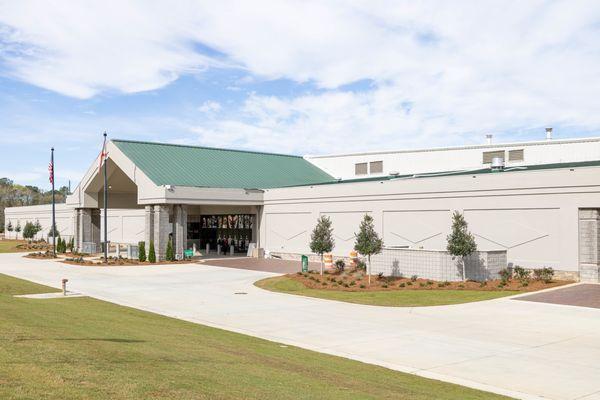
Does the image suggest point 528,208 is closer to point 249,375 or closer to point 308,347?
point 308,347

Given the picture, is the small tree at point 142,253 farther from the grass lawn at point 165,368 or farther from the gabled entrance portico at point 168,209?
the grass lawn at point 165,368

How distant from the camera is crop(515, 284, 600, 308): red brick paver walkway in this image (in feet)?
73.5

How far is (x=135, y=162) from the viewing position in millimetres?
47531

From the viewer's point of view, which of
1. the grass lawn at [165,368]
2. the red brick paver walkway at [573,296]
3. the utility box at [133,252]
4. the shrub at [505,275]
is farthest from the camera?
the utility box at [133,252]

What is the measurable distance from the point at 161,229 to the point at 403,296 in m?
25.6

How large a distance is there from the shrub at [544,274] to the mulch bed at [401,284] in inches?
12.3

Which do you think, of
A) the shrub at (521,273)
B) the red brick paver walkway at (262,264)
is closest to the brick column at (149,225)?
the red brick paver walkway at (262,264)

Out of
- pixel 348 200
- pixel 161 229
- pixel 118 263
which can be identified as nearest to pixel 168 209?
pixel 161 229

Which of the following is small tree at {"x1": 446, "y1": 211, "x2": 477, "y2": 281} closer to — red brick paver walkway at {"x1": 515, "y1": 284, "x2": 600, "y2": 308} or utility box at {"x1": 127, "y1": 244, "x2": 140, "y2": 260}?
red brick paver walkway at {"x1": 515, "y1": 284, "x2": 600, "y2": 308}

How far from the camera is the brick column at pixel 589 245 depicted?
27938 millimetres

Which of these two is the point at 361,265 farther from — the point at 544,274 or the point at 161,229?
the point at 161,229

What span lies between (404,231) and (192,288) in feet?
50.6

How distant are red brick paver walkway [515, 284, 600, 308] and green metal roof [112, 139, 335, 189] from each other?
3013 centimetres

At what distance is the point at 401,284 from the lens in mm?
28422
